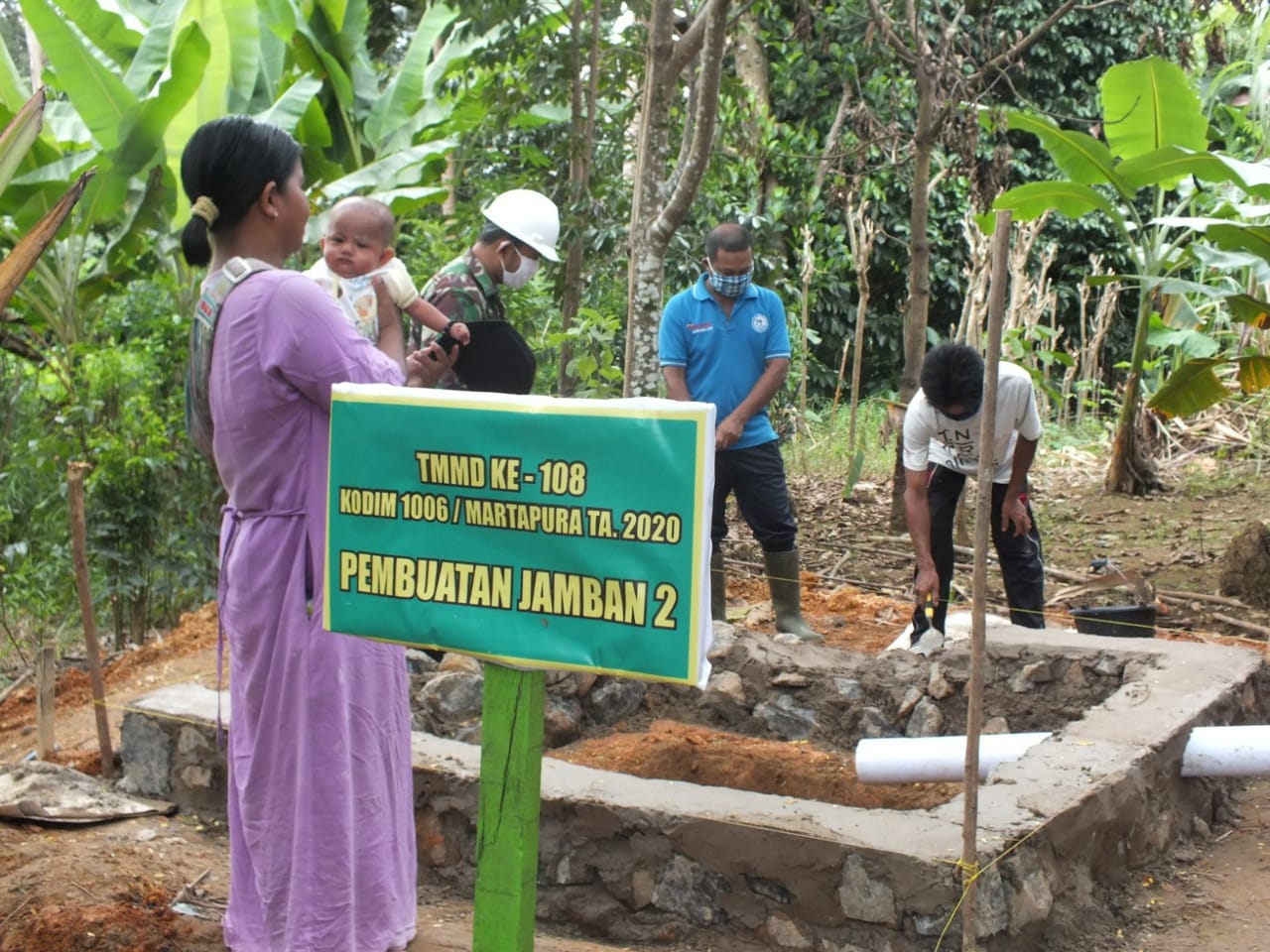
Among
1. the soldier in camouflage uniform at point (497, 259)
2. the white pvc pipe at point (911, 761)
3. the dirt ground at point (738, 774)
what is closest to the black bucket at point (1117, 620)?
the dirt ground at point (738, 774)

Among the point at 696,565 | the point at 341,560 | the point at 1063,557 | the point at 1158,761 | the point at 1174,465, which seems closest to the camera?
the point at 696,565

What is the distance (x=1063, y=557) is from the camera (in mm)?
8242

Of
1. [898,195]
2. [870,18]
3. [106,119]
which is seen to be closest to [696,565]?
[106,119]

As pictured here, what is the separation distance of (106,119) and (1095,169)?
4.99 m

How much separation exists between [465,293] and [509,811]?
2466 mm

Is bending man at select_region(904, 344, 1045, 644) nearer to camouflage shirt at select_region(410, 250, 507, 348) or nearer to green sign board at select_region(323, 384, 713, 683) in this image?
camouflage shirt at select_region(410, 250, 507, 348)

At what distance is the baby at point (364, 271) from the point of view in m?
4.21

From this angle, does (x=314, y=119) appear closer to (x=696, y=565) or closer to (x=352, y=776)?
(x=352, y=776)

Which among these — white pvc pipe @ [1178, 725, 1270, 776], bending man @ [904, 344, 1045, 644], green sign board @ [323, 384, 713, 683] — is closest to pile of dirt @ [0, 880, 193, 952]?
green sign board @ [323, 384, 713, 683]

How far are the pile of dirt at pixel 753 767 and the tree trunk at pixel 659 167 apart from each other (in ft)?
6.52

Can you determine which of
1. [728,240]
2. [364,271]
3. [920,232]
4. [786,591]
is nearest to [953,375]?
[728,240]

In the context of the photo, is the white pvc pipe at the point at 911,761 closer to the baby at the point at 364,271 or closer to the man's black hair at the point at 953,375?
the baby at the point at 364,271

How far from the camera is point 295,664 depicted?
2867 millimetres

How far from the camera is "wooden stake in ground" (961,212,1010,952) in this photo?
9.38ft
